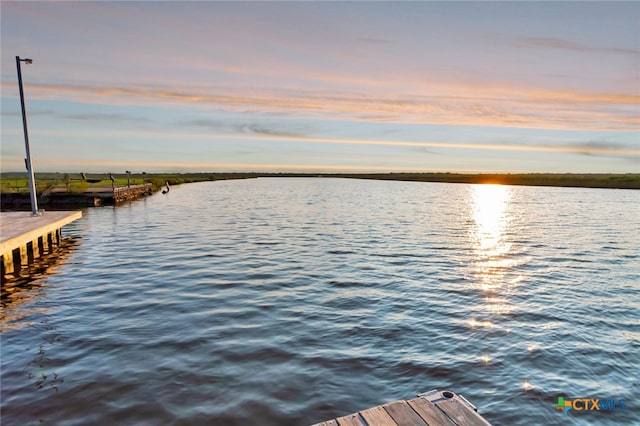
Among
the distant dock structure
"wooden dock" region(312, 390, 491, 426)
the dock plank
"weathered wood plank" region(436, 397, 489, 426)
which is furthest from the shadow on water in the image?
the distant dock structure

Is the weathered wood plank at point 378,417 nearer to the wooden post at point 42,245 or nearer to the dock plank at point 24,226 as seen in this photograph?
the dock plank at point 24,226

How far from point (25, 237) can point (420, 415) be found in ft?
59.3

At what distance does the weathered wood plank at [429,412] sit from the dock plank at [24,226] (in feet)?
52.0

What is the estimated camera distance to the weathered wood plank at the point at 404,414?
4621mm

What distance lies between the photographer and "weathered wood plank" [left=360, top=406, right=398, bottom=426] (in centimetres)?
461

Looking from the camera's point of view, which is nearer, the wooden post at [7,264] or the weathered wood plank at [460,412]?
the weathered wood plank at [460,412]

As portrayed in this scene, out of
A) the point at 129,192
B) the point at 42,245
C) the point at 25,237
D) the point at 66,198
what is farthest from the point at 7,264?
the point at 129,192

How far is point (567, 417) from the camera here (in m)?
6.60

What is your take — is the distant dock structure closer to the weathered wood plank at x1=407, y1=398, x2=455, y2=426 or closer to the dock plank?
the dock plank

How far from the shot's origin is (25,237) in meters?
16.7

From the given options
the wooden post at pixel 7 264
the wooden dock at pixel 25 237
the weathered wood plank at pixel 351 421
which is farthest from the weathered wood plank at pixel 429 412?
the wooden post at pixel 7 264

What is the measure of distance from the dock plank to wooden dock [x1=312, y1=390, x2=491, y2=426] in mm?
15418

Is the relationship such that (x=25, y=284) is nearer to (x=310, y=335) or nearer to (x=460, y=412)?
(x=310, y=335)

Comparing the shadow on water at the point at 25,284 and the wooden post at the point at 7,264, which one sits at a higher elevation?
the wooden post at the point at 7,264
